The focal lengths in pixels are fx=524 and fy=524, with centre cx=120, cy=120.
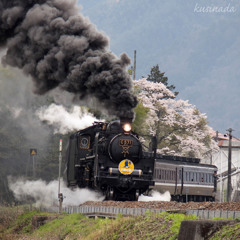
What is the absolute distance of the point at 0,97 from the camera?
3300 cm

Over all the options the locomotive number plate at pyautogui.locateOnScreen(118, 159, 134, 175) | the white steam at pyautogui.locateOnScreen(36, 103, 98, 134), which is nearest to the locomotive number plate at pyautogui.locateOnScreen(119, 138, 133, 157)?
the locomotive number plate at pyautogui.locateOnScreen(118, 159, 134, 175)

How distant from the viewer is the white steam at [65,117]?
27952 mm

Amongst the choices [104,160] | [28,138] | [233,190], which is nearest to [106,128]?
[104,160]

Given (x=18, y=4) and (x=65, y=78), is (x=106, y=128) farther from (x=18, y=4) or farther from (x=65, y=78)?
(x=18, y=4)

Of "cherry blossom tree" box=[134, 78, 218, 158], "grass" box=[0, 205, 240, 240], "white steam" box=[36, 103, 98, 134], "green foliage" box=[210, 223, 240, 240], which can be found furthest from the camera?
"cherry blossom tree" box=[134, 78, 218, 158]

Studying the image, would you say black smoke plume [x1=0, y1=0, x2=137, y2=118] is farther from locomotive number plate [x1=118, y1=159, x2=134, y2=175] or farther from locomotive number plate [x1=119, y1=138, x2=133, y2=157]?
locomotive number plate [x1=118, y1=159, x2=134, y2=175]

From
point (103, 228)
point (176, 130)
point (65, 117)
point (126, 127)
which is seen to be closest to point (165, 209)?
point (103, 228)

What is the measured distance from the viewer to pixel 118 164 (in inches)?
783

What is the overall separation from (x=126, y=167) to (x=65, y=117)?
11.0 m

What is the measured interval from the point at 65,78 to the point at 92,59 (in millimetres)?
1617

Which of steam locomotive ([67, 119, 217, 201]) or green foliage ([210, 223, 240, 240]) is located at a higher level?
steam locomotive ([67, 119, 217, 201])

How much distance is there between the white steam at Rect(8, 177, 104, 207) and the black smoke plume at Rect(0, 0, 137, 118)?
11.8ft

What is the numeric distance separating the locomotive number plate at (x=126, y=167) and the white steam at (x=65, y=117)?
6731 mm

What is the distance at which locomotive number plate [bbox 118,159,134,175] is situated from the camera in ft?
65.0
